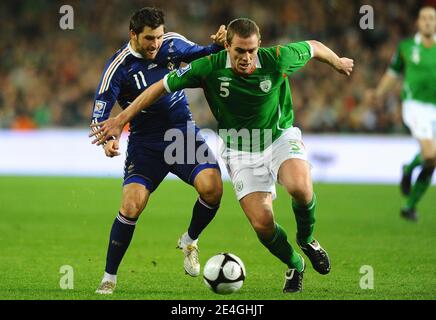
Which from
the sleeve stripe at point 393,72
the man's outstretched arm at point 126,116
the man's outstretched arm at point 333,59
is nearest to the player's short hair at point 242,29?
the man's outstretched arm at point 126,116

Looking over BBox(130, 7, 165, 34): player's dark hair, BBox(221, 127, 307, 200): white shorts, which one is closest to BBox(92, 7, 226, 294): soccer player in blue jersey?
BBox(130, 7, 165, 34): player's dark hair

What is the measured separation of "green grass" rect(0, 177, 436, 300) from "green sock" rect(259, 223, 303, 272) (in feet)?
0.76

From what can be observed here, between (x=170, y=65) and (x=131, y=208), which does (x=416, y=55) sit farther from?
(x=131, y=208)

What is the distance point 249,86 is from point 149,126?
42.9 inches

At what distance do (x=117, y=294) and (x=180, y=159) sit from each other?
1300mm

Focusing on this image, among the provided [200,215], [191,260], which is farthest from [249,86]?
[191,260]

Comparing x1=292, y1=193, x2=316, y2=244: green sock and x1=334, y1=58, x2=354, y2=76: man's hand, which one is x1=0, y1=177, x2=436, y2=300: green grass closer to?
x1=292, y1=193, x2=316, y2=244: green sock

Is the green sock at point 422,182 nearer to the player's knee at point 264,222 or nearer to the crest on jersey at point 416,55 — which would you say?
the crest on jersey at point 416,55

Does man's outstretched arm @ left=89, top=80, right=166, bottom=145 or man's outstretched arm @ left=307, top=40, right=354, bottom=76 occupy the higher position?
man's outstretched arm @ left=307, top=40, right=354, bottom=76

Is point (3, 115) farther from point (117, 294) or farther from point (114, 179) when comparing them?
point (117, 294)

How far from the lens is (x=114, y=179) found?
1858cm

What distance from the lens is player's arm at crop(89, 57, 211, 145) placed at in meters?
6.70

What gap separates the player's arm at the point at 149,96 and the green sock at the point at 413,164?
635cm

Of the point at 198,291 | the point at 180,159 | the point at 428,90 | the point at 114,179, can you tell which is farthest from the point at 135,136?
the point at 114,179
